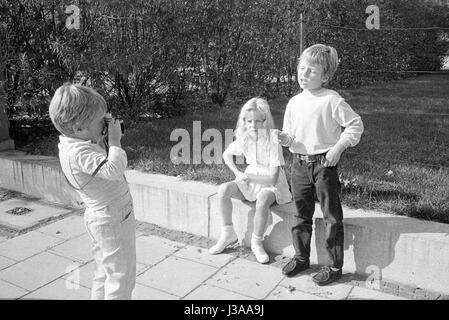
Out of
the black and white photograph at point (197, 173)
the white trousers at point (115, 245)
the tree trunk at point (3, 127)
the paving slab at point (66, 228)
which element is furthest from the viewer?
the tree trunk at point (3, 127)

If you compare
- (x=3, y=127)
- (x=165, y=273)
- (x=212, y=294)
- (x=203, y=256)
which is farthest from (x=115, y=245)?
(x=3, y=127)

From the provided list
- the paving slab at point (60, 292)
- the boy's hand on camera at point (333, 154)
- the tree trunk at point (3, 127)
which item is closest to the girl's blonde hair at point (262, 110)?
the boy's hand on camera at point (333, 154)

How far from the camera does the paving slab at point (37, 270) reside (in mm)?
3391

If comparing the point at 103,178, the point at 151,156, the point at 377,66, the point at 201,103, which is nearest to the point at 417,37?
the point at 377,66

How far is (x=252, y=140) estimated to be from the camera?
148 inches

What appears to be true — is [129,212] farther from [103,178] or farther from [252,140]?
[252,140]

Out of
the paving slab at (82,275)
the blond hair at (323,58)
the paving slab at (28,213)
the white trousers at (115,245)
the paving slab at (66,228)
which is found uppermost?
the blond hair at (323,58)

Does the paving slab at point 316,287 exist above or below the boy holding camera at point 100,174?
below

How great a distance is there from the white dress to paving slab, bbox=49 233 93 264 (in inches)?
51.3

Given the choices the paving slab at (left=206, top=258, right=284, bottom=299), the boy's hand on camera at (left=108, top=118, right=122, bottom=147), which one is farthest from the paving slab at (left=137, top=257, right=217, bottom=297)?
the boy's hand on camera at (left=108, top=118, right=122, bottom=147)

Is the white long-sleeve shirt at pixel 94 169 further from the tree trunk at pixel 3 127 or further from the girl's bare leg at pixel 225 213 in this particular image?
the tree trunk at pixel 3 127

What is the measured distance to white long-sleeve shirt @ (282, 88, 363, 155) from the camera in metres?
3.03

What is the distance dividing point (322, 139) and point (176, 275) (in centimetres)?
138

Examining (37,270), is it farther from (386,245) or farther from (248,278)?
(386,245)
